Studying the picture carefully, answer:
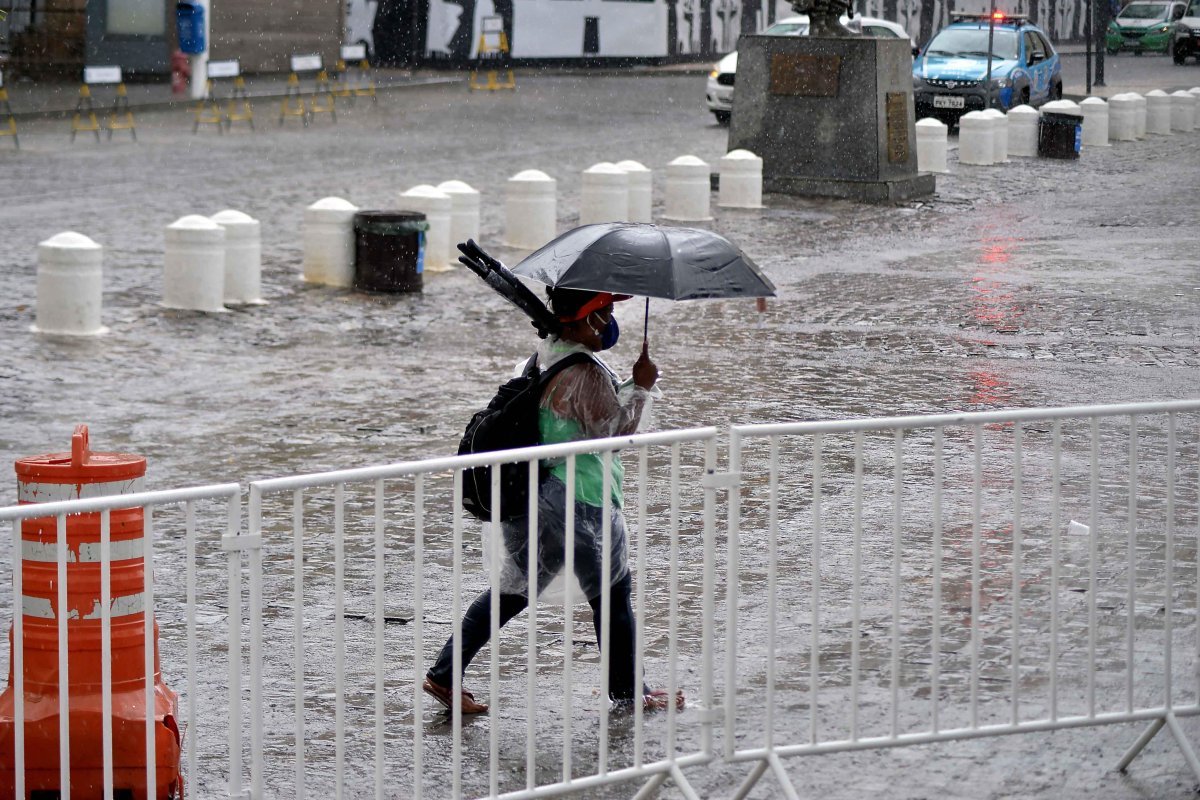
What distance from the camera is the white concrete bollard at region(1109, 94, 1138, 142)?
30.7 meters

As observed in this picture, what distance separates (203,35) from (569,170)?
30.2 ft

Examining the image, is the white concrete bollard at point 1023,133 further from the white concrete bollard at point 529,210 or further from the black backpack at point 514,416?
the black backpack at point 514,416

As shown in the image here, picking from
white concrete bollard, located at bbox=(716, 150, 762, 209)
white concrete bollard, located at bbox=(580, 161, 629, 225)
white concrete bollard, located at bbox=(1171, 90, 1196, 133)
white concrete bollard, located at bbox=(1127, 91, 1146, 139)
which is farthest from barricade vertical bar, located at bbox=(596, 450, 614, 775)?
white concrete bollard, located at bbox=(1171, 90, 1196, 133)

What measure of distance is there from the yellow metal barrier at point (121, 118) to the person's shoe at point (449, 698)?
70.2 feet

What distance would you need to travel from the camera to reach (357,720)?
5.55m

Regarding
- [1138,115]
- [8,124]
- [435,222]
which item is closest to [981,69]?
[1138,115]

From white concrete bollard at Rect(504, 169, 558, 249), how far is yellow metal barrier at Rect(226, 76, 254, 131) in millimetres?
11733

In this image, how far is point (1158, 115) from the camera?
3212 centimetres

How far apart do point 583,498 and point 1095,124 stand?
85.0 ft

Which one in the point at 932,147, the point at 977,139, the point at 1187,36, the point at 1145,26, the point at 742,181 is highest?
the point at 1145,26

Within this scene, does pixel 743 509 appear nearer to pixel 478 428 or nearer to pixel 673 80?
pixel 478 428

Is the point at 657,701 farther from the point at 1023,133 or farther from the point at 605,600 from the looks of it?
the point at 1023,133

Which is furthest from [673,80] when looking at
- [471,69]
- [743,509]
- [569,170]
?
[743,509]

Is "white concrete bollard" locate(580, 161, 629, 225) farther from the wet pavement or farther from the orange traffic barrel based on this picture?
the orange traffic barrel
